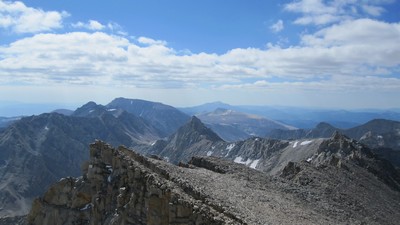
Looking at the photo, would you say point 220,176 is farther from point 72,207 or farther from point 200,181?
point 72,207

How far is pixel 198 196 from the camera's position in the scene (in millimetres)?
28594

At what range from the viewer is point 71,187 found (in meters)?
46.4

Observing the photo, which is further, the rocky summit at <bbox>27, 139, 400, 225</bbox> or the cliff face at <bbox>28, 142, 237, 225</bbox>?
the rocky summit at <bbox>27, 139, 400, 225</bbox>

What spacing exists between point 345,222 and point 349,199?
34.8ft

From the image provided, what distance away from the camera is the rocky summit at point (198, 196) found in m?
27.7

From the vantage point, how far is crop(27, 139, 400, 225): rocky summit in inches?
1089

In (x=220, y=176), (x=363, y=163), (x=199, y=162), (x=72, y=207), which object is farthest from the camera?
(x=363, y=163)

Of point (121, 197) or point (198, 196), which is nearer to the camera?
point (198, 196)

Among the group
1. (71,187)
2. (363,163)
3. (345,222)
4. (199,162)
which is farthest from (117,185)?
(363,163)

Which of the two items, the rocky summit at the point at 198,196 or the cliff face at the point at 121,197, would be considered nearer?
the cliff face at the point at 121,197

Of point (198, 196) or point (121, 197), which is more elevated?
point (198, 196)

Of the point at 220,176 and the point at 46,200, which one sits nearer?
the point at 220,176

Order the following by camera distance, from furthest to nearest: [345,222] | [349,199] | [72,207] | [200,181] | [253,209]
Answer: [349,199] → [72,207] → [345,222] → [200,181] → [253,209]

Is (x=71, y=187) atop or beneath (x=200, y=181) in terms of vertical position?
beneath
